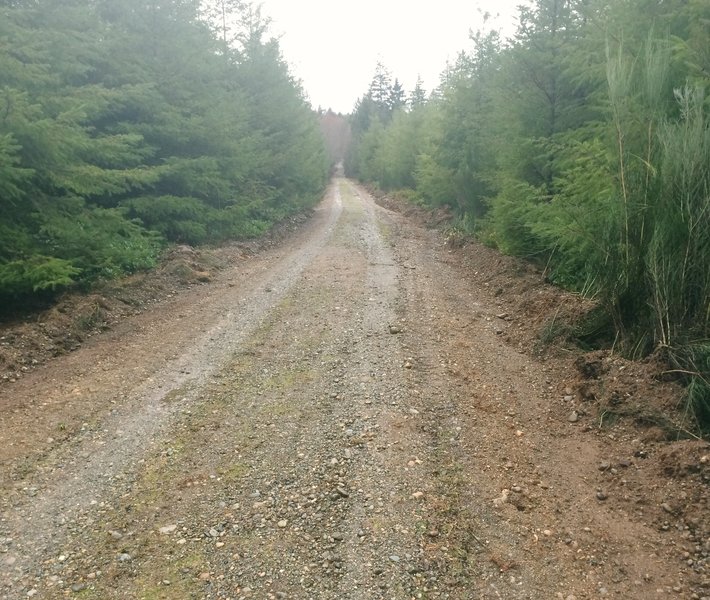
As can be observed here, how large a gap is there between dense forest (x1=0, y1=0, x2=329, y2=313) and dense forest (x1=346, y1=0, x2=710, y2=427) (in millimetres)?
7634

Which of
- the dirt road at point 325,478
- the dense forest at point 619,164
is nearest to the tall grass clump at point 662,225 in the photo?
the dense forest at point 619,164

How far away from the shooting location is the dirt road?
326 cm

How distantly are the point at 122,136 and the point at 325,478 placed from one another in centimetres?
847

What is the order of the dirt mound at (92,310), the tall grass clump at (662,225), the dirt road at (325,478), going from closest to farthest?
the dirt road at (325,478) < the tall grass clump at (662,225) < the dirt mound at (92,310)

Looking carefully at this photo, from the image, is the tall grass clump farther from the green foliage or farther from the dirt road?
the green foliage

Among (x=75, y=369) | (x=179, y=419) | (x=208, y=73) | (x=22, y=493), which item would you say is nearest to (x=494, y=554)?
(x=179, y=419)

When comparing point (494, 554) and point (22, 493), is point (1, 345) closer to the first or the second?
point (22, 493)

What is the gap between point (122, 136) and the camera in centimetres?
977

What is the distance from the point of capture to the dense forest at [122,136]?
7.75 meters

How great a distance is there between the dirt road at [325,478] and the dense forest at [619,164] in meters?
1.17

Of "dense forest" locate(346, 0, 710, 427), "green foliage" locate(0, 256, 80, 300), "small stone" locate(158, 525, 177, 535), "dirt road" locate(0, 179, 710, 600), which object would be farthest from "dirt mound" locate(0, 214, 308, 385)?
"dense forest" locate(346, 0, 710, 427)

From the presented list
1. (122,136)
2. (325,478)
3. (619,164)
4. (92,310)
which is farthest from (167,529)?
(122,136)

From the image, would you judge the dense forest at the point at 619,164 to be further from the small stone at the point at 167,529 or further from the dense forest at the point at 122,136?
the dense forest at the point at 122,136

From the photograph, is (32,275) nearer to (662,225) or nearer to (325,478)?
(325,478)
